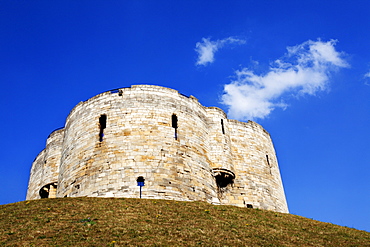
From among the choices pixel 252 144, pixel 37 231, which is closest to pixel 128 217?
pixel 37 231

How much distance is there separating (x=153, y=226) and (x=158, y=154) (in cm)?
818

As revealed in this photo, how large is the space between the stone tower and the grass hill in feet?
7.75

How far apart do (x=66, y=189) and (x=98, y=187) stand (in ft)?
9.88

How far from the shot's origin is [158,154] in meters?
23.2

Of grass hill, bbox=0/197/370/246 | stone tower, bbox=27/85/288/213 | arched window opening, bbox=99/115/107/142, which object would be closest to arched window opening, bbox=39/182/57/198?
stone tower, bbox=27/85/288/213

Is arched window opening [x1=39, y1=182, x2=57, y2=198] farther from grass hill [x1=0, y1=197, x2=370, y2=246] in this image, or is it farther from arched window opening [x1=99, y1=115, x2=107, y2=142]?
grass hill [x1=0, y1=197, x2=370, y2=246]

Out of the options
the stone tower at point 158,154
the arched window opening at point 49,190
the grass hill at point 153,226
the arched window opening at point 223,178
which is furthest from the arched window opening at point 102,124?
the arched window opening at point 223,178

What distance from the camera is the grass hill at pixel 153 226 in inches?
540

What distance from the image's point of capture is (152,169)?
22531 millimetres

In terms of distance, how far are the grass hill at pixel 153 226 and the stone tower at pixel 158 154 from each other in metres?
2.36

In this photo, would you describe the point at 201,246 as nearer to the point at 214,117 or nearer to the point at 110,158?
the point at 110,158

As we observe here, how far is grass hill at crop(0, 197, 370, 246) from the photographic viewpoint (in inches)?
540

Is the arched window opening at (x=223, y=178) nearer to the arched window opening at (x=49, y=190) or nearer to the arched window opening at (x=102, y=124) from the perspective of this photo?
the arched window opening at (x=102, y=124)

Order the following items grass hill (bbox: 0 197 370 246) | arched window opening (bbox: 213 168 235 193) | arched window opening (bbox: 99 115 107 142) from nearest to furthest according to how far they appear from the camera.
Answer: grass hill (bbox: 0 197 370 246) → arched window opening (bbox: 99 115 107 142) → arched window opening (bbox: 213 168 235 193)
